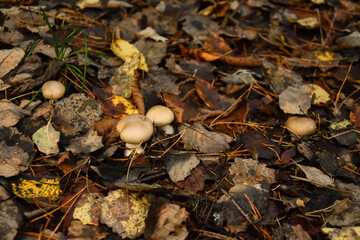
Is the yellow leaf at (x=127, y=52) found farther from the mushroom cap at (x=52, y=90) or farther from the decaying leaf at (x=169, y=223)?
the decaying leaf at (x=169, y=223)

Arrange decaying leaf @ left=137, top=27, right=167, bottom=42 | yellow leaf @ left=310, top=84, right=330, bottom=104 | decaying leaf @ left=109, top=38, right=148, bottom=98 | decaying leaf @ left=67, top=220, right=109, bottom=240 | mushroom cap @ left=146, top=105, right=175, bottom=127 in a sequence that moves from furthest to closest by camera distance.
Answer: decaying leaf @ left=137, top=27, right=167, bottom=42 → yellow leaf @ left=310, top=84, right=330, bottom=104 → decaying leaf @ left=109, top=38, right=148, bottom=98 → mushroom cap @ left=146, top=105, right=175, bottom=127 → decaying leaf @ left=67, top=220, right=109, bottom=240

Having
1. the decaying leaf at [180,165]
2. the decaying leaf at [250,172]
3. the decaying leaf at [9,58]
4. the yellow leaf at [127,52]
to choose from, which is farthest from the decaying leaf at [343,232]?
the decaying leaf at [9,58]

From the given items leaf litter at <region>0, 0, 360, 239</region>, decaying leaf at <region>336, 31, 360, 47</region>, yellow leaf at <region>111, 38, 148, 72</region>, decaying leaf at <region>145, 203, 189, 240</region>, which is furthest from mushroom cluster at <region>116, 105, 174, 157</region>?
decaying leaf at <region>336, 31, 360, 47</region>

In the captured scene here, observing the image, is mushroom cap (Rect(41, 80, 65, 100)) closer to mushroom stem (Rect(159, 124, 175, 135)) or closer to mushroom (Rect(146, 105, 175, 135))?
mushroom (Rect(146, 105, 175, 135))

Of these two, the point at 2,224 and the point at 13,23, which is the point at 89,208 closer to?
the point at 2,224

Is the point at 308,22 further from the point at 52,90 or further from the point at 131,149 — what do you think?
the point at 52,90
